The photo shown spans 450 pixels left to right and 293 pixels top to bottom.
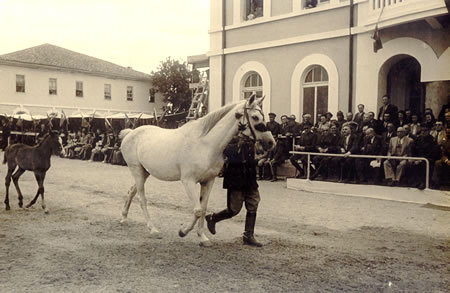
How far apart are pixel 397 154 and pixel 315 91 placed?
4.78 metres

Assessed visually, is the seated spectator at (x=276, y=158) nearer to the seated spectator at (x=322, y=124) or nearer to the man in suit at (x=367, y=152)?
the seated spectator at (x=322, y=124)

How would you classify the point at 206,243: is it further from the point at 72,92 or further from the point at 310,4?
the point at 310,4

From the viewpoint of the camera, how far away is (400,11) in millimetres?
10742

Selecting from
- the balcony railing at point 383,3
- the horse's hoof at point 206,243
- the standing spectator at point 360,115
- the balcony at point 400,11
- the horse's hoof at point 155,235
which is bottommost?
the horse's hoof at point 155,235

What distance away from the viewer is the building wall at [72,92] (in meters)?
11.8

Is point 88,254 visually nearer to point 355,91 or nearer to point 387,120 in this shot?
point 387,120

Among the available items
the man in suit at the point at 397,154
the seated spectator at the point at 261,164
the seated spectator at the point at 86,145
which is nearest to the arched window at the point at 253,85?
the seated spectator at the point at 261,164

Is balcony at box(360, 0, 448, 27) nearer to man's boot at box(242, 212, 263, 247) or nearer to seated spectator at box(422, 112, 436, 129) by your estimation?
seated spectator at box(422, 112, 436, 129)

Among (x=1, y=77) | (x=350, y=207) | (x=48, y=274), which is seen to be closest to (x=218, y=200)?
(x=350, y=207)

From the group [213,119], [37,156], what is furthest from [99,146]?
[213,119]

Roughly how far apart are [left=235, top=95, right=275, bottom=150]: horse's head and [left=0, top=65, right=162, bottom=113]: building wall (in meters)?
6.63

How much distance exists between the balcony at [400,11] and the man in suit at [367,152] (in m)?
2.95

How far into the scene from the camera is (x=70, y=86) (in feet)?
43.2

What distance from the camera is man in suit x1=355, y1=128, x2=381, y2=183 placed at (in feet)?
33.4
